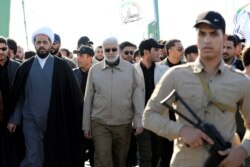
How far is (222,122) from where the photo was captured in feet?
10.4

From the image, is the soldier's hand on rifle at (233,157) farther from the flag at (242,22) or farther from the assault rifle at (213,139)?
the flag at (242,22)

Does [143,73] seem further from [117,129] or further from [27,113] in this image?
[27,113]

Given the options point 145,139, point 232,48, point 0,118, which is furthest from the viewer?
point 145,139

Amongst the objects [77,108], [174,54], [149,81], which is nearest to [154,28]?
[174,54]

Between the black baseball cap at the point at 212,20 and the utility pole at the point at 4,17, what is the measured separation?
11089 mm

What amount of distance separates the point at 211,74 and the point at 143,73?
→ 14.1 feet

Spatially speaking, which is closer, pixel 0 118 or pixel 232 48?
pixel 232 48

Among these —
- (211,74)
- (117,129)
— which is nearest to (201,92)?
(211,74)

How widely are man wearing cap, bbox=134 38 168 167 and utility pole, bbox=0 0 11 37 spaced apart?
6.88 m

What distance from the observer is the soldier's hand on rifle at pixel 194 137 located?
304 cm

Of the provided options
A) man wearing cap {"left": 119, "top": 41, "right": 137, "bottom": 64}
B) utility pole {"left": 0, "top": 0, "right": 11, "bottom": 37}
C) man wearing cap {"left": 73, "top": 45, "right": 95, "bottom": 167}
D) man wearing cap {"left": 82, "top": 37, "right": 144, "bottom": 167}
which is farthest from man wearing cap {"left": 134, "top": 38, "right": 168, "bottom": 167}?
utility pole {"left": 0, "top": 0, "right": 11, "bottom": 37}

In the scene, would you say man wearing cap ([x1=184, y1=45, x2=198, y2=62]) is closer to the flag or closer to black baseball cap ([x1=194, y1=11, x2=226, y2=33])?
the flag

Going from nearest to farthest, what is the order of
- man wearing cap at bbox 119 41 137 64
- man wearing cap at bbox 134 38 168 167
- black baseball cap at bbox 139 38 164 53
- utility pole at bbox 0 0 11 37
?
man wearing cap at bbox 134 38 168 167
black baseball cap at bbox 139 38 164 53
man wearing cap at bbox 119 41 137 64
utility pole at bbox 0 0 11 37

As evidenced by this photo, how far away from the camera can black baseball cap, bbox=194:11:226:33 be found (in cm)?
319
